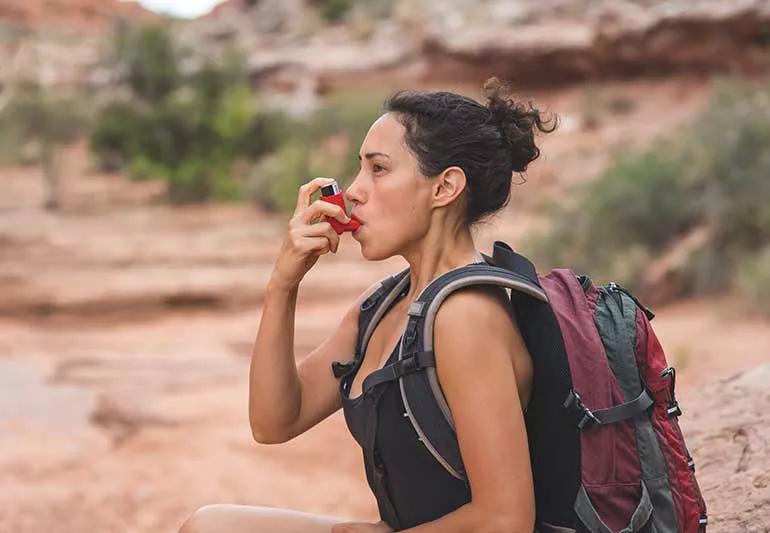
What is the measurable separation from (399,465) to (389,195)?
487 mm

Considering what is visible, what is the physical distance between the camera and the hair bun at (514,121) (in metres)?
1.78

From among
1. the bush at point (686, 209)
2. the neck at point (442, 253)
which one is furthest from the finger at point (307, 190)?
the bush at point (686, 209)

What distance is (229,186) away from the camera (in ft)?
53.2

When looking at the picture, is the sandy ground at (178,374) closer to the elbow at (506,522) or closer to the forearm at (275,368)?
the elbow at (506,522)

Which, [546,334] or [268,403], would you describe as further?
[268,403]

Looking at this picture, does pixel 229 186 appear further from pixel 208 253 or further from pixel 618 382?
pixel 618 382

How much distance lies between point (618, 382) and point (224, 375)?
5.87 m

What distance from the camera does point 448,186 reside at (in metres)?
1.75

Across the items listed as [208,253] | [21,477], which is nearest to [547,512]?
[21,477]

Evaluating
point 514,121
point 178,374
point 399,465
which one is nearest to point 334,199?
point 514,121

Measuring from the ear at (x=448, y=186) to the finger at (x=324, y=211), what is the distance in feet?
0.60

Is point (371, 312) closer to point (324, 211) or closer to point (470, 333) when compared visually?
point (324, 211)

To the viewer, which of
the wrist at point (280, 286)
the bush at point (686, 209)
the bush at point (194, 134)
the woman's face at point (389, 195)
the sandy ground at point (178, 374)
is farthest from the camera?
the bush at point (194, 134)

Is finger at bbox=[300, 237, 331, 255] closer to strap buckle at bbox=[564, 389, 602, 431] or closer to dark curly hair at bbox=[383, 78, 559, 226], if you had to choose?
dark curly hair at bbox=[383, 78, 559, 226]
